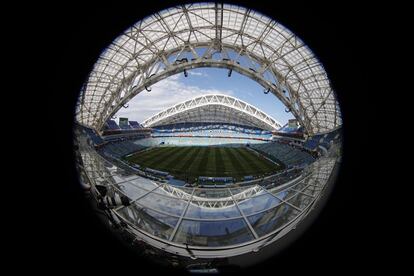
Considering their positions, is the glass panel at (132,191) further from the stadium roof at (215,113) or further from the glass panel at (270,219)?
the stadium roof at (215,113)

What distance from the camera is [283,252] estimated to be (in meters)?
2.23

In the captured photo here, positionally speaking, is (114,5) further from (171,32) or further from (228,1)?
(171,32)

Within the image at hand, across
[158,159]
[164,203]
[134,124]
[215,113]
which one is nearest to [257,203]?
[164,203]

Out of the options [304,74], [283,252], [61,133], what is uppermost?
[304,74]

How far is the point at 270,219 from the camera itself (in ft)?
13.7

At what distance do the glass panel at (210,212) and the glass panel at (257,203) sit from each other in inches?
11.2

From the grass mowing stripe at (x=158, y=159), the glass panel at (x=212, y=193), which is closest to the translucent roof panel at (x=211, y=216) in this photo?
the glass panel at (x=212, y=193)

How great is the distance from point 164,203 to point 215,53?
17.8m

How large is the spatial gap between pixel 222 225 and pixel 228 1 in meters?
4.62

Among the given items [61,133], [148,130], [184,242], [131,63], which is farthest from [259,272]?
[148,130]

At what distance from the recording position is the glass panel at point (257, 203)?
16.5 feet

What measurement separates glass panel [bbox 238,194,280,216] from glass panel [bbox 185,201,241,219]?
0.93 feet

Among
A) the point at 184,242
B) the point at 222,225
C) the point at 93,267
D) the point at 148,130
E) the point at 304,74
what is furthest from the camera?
the point at 148,130

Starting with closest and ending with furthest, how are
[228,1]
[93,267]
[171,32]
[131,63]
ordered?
[93,267]
[228,1]
[171,32]
[131,63]
